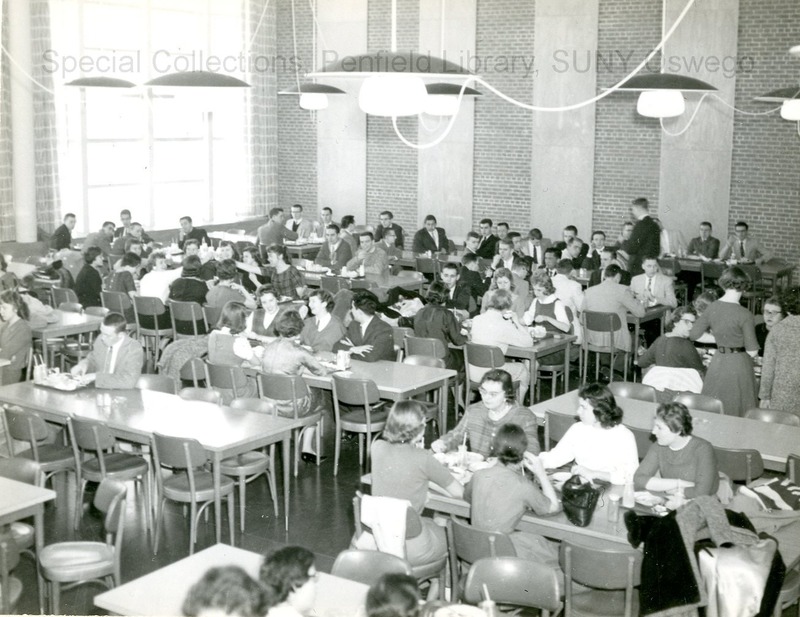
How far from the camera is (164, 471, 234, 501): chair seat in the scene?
6.32m

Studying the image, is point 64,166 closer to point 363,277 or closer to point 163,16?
point 163,16

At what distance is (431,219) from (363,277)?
3197mm

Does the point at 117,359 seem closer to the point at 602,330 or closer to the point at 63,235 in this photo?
the point at 602,330

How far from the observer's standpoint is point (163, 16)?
53.8 ft

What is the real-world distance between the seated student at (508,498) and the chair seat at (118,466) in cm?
264

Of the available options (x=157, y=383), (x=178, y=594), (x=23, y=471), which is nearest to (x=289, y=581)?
(x=178, y=594)

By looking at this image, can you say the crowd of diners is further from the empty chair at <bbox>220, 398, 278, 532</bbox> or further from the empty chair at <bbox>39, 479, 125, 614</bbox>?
the empty chair at <bbox>39, 479, 125, 614</bbox>

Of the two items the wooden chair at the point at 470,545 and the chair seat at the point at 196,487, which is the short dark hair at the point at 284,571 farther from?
the chair seat at the point at 196,487

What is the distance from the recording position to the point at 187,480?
A: 6.49m

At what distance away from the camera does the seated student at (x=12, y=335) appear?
27.7 ft

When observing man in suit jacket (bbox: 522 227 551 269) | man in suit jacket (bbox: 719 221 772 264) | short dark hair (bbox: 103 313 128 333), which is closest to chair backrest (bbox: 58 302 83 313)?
short dark hair (bbox: 103 313 128 333)

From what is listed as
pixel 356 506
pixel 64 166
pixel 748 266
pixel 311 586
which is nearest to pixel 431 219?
pixel 748 266

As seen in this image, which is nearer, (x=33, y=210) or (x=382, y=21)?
(x=33, y=210)

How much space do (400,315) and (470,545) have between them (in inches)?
195
